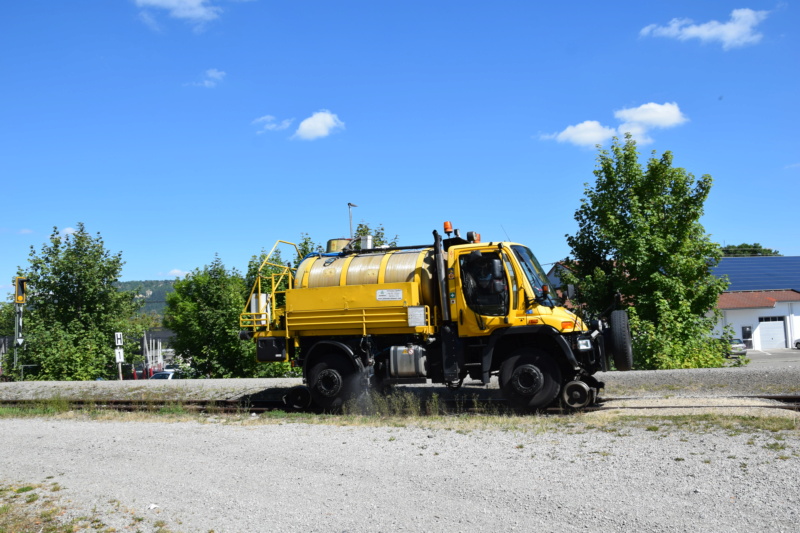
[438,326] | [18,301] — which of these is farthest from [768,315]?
[18,301]

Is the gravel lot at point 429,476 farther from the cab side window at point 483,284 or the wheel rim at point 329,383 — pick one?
the cab side window at point 483,284

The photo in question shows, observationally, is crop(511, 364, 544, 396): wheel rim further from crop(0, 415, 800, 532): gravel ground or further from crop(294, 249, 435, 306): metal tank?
crop(294, 249, 435, 306): metal tank

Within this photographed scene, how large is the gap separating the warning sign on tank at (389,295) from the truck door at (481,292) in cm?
98

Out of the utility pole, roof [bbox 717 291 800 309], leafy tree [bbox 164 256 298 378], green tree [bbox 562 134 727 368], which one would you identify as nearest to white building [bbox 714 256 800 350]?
roof [bbox 717 291 800 309]

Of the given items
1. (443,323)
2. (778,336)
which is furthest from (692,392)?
(778,336)

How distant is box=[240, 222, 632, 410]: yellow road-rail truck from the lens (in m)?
11.0

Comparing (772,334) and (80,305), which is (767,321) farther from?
(80,305)

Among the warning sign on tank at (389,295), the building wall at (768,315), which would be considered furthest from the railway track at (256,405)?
the building wall at (768,315)

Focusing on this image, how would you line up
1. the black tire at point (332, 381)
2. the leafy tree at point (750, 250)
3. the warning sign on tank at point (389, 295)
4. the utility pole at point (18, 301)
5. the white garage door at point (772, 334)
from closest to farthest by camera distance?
the warning sign on tank at point (389, 295) < the black tire at point (332, 381) < the utility pole at point (18, 301) < the white garage door at point (772, 334) < the leafy tree at point (750, 250)

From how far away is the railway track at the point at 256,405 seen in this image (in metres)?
11.0

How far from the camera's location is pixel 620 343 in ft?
36.3

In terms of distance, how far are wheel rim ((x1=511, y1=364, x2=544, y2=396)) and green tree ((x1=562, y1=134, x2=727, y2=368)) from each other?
960cm

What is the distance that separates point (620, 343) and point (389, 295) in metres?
3.93

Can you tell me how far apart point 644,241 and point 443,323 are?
11248mm
